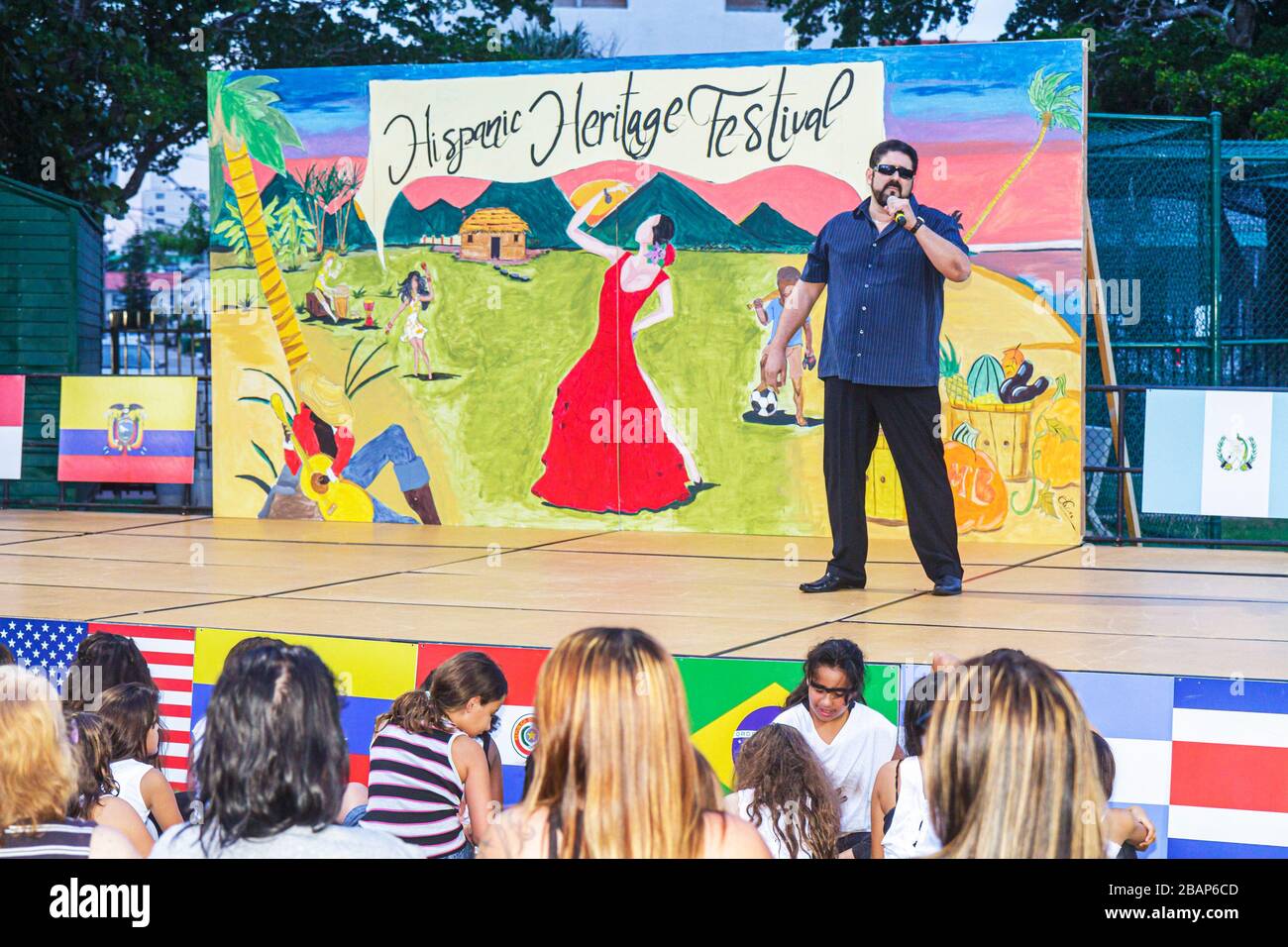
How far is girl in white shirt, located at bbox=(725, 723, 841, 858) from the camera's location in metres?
4.80

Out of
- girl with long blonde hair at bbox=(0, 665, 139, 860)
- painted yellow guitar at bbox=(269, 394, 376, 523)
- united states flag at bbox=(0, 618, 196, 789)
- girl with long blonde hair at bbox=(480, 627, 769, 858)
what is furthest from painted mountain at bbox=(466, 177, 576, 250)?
girl with long blonde hair at bbox=(480, 627, 769, 858)

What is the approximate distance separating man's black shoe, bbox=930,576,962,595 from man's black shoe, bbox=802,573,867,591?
1.35ft

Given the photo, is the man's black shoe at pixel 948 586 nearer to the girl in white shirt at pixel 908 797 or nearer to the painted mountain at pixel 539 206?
the girl in white shirt at pixel 908 797

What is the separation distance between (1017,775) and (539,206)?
8.53m

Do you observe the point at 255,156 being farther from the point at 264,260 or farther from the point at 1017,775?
the point at 1017,775

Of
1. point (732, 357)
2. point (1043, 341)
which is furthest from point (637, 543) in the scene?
point (1043, 341)

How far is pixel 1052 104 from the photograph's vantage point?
9.89 m

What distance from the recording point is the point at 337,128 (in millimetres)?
11477

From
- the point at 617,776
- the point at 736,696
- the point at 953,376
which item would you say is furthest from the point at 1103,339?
the point at 617,776

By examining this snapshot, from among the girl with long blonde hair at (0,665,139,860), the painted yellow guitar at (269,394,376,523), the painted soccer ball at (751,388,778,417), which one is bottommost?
the girl with long blonde hair at (0,665,139,860)

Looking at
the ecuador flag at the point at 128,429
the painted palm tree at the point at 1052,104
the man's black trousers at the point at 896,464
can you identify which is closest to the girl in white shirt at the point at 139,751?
the man's black trousers at the point at 896,464

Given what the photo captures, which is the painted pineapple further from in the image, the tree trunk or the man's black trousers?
the tree trunk

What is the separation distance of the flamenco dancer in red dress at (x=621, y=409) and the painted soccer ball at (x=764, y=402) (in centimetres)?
59

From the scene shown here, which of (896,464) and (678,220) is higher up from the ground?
(678,220)
